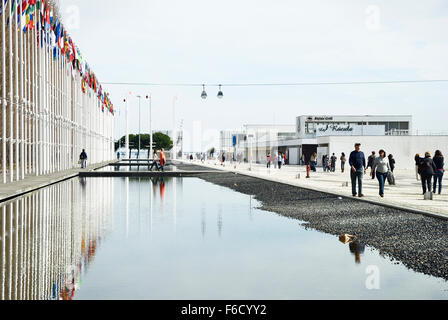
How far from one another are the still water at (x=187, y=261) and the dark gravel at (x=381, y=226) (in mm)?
420

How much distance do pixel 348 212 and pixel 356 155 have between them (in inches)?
180

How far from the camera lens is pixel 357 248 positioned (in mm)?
8914

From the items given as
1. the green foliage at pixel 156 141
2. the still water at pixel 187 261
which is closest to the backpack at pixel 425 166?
the still water at pixel 187 261

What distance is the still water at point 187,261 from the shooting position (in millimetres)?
5980

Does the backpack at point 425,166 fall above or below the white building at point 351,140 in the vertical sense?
below

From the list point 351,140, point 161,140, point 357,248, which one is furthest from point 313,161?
point 161,140

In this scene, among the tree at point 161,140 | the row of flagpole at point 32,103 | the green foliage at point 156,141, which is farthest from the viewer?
the green foliage at point 156,141

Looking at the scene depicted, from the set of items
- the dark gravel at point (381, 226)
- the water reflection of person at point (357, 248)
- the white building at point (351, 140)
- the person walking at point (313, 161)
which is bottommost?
the water reflection of person at point (357, 248)

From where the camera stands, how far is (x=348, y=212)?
14062mm

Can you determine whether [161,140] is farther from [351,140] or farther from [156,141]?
[351,140]

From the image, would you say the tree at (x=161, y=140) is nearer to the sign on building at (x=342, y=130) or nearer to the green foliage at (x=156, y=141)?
the green foliage at (x=156, y=141)

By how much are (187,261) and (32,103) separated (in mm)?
25972

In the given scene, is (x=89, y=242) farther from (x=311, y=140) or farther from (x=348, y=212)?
(x=311, y=140)
